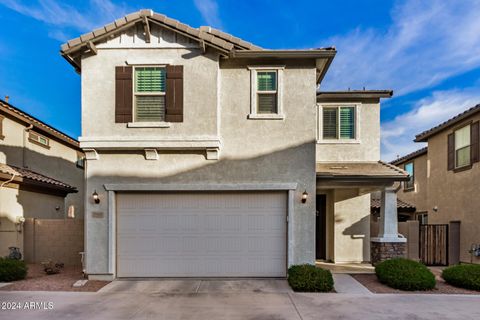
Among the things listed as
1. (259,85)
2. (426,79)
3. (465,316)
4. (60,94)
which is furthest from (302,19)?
(60,94)

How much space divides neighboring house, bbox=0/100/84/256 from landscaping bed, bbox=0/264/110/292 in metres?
2.93

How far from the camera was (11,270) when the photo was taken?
9.16m

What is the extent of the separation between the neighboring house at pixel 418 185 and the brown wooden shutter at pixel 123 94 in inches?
582

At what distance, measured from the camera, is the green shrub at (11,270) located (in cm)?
907

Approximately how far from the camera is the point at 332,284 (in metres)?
8.45

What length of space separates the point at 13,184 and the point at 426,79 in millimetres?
21590

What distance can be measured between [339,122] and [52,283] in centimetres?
1026

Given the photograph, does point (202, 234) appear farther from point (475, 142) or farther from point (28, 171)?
point (475, 142)

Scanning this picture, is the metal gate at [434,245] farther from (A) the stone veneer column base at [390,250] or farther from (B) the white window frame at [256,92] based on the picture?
(B) the white window frame at [256,92]

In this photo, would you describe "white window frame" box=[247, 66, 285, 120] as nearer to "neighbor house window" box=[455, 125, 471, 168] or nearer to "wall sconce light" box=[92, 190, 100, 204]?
"wall sconce light" box=[92, 190, 100, 204]

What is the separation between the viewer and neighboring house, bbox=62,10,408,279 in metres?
9.31

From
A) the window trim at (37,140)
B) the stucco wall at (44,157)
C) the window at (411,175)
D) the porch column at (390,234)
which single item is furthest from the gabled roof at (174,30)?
the window at (411,175)

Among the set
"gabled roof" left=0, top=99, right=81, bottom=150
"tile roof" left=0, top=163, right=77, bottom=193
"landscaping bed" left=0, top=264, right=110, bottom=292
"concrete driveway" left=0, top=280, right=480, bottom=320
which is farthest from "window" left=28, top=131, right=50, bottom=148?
"concrete driveway" left=0, top=280, right=480, bottom=320

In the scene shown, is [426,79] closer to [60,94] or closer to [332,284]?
[332,284]
